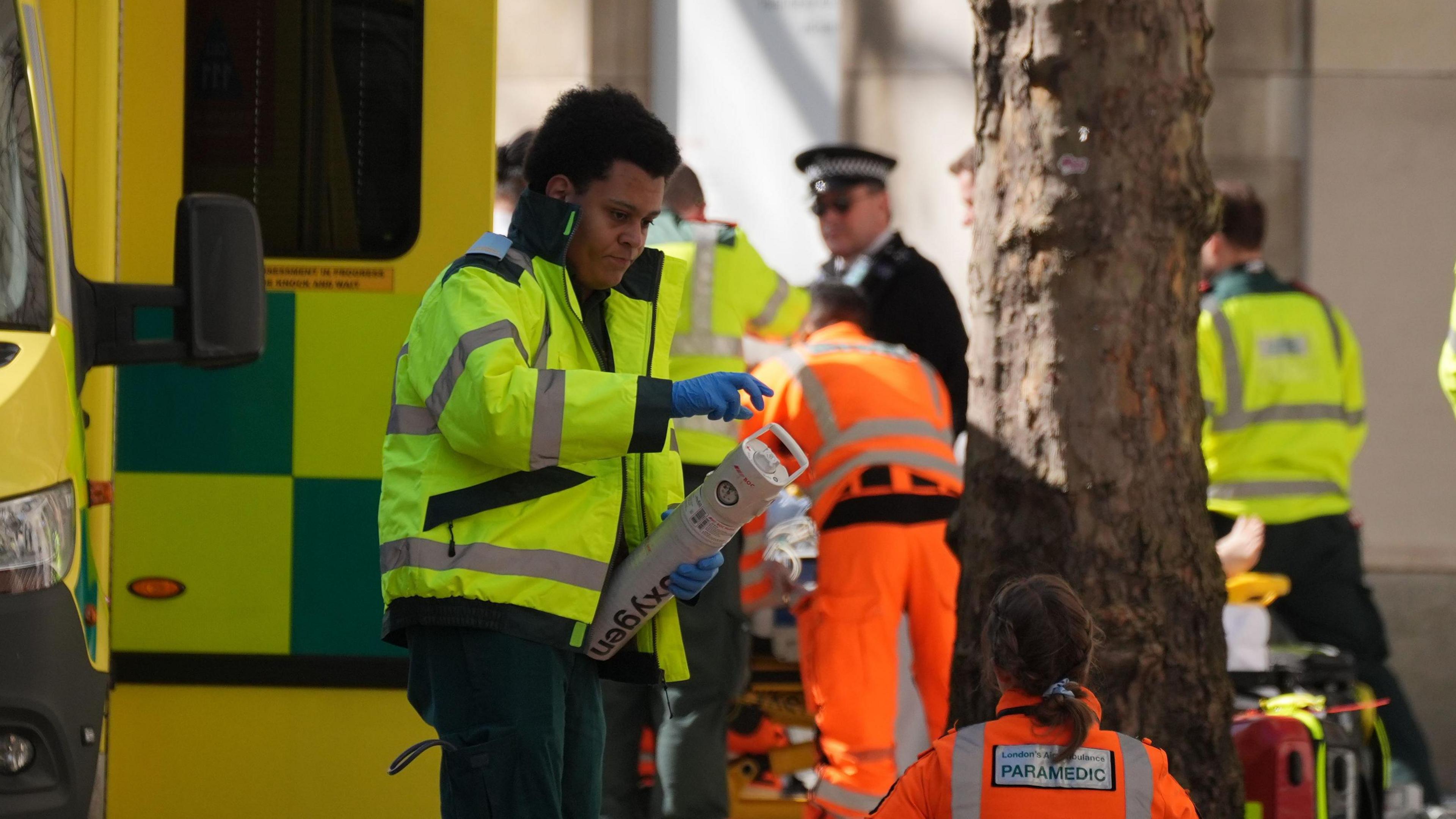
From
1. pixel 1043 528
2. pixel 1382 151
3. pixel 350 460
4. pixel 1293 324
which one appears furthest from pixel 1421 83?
pixel 350 460

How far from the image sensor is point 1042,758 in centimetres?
293

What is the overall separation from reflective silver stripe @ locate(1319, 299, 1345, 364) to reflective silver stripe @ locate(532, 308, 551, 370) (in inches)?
160

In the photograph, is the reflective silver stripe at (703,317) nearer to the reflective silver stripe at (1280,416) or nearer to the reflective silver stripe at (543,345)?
the reflective silver stripe at (1280,416)

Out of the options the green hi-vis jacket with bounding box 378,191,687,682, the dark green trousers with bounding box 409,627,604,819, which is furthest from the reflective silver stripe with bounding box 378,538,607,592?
the dark green trousers with bounding box 409,627,604,819

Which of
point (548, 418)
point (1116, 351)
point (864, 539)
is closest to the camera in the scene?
point (548, 418)

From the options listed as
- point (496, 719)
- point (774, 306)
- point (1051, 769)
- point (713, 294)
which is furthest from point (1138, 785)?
point (774, 306)

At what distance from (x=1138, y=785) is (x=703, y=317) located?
2837 mm

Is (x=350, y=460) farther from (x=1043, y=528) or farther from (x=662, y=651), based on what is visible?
(x=1043, y=528)

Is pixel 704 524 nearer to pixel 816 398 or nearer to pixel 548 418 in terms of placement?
pixel 548 418

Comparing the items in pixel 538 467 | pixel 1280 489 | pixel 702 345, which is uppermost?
pixel 702 345

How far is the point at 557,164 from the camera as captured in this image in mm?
3221

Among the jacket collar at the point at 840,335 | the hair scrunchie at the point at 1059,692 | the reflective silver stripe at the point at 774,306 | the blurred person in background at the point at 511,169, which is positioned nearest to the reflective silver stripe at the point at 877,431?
the jacket collar at the point at 840,335

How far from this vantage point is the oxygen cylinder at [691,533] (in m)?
2.94

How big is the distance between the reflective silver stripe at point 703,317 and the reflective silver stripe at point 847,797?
130 centimetres
